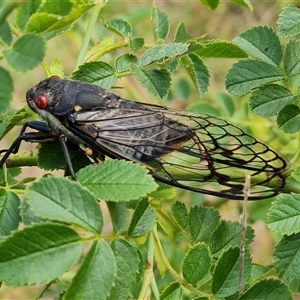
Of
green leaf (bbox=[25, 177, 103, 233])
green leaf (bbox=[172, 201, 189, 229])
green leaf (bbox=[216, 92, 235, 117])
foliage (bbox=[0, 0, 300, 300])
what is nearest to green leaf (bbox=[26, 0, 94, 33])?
foliage (bbox=[0, 0, 300, 300])

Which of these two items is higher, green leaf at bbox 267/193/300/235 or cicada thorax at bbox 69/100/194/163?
cicada thorax at bbox 69/100/194/163

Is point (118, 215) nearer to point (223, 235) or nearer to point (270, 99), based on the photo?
point (223, 235)

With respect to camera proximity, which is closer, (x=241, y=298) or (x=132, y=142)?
(x=241, y=298)

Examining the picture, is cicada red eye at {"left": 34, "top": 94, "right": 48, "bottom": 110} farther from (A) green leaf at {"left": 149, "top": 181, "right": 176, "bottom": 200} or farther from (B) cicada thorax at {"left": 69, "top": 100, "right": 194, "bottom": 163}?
(A) green leaf at {"left": 149, "top": 181, "right": 176, "bottom": 200}

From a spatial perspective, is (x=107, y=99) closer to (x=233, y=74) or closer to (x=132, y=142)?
(x=132, y=142)

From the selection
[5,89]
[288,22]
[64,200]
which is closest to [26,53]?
[5,89]

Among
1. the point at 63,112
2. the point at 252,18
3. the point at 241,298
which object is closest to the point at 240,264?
the point at 241,298
